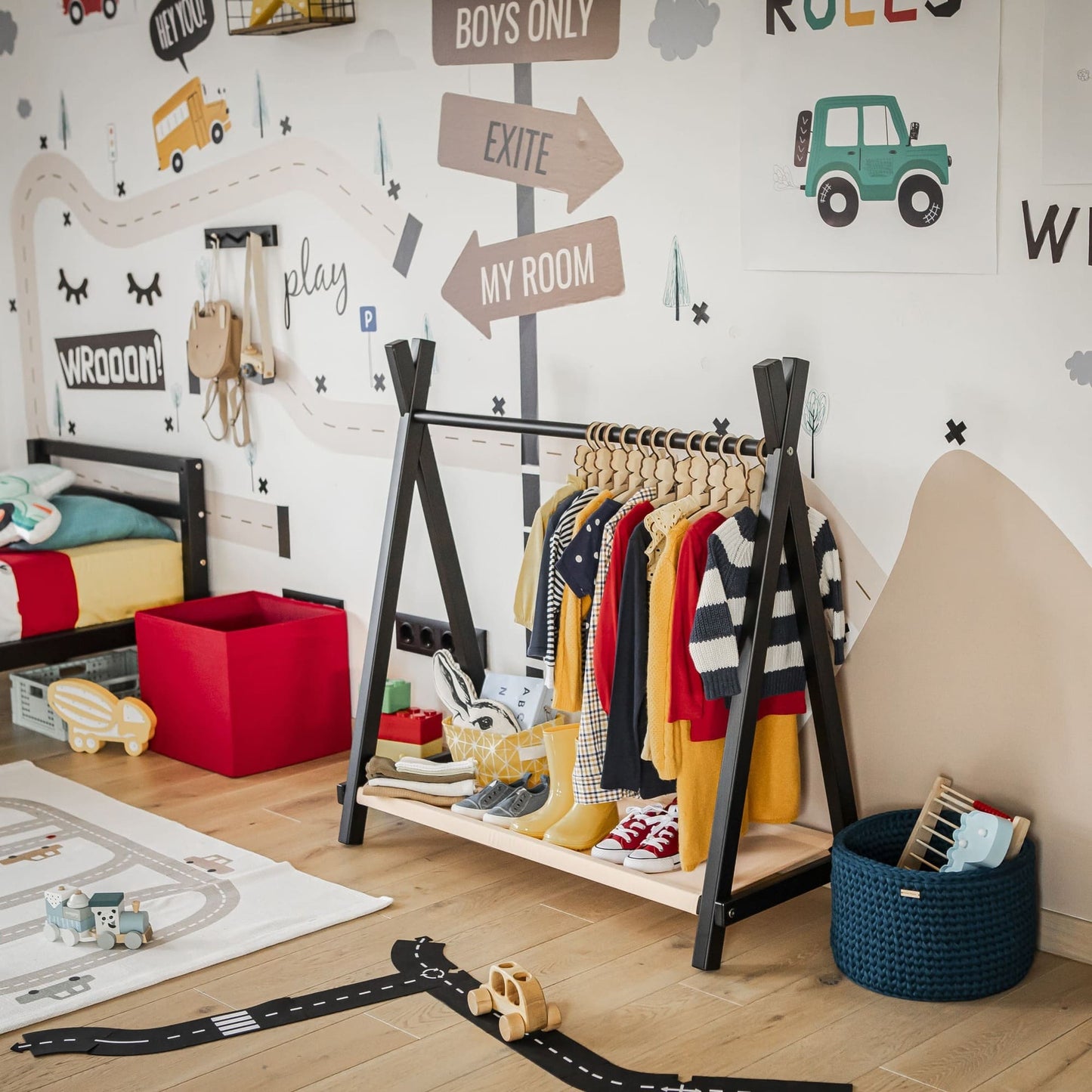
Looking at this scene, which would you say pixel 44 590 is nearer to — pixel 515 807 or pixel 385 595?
pixel 385 595

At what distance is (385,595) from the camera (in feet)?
9.76

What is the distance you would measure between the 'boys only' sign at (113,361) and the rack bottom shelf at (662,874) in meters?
1.89

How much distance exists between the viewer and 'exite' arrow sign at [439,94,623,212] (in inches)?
113

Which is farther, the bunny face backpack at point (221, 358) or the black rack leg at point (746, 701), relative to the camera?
the bunny face backpack at point (221, 358)

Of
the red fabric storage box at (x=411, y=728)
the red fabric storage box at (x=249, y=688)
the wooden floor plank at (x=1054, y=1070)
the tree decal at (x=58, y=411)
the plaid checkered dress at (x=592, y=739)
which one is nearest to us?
the wooden floor plank at (x=1054, y=1070)

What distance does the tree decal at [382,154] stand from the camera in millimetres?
3328

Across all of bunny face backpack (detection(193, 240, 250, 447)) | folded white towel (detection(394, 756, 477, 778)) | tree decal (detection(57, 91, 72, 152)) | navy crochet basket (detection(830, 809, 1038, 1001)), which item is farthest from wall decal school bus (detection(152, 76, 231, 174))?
navy crochet basket (detection(830, 809, 1038, 1001))

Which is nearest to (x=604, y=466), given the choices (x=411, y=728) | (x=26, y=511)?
(x=411, y=728)

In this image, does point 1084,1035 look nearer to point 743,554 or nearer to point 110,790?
point 743,554

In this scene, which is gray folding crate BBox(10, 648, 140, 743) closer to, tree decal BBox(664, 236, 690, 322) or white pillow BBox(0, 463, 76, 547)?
white pillow BBox(0, 463, 76, 547)

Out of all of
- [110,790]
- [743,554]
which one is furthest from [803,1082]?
[110,790]

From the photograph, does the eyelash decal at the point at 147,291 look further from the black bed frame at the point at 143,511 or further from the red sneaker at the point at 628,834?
the red sneaker at the point at 628,834

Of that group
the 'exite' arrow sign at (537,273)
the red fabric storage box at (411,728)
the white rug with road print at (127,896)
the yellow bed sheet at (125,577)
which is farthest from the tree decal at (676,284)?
the yellow bed sheet at (125,577)

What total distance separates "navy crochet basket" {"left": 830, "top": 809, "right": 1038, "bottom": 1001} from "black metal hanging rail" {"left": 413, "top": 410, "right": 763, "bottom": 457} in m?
0.70
